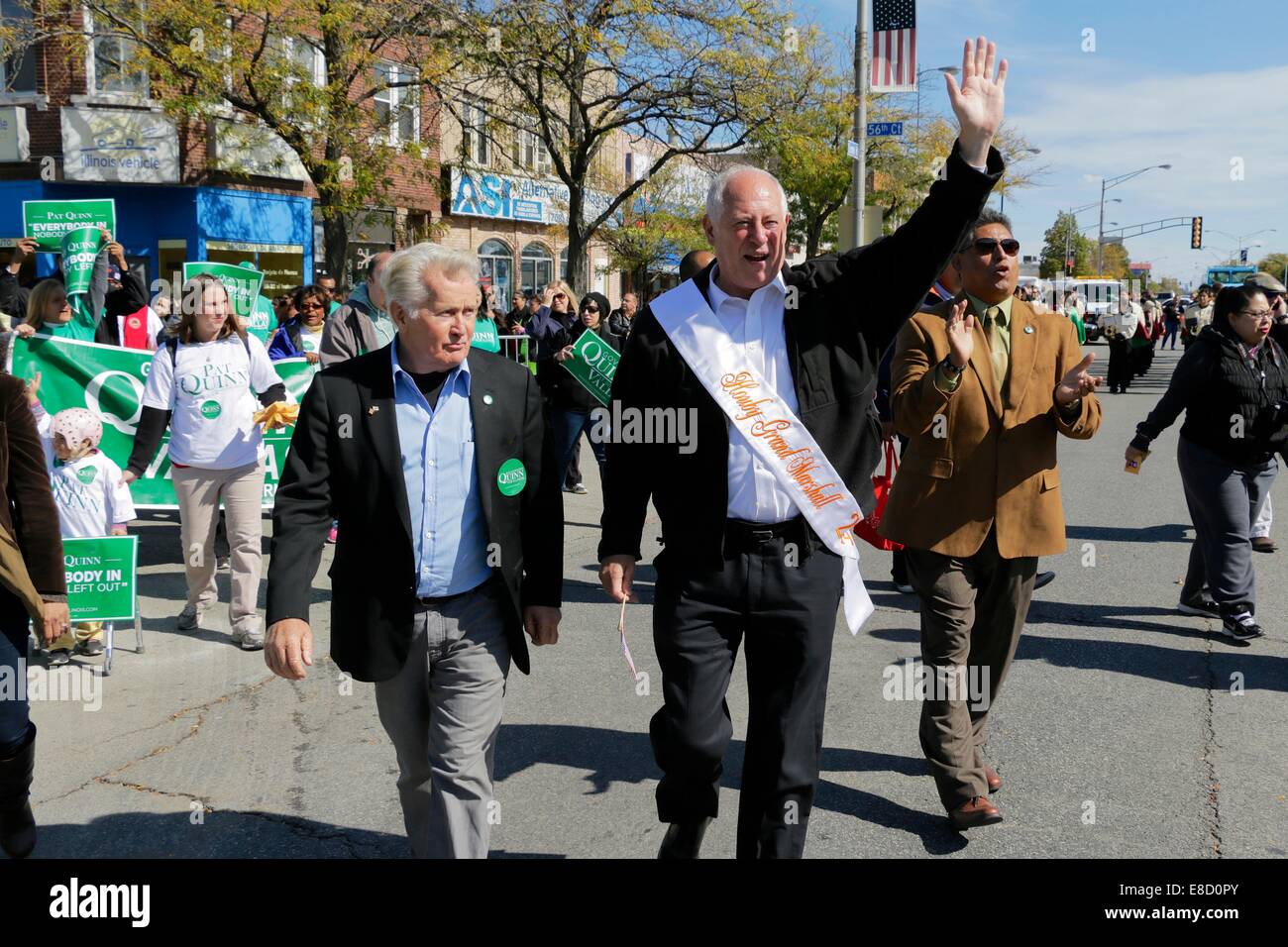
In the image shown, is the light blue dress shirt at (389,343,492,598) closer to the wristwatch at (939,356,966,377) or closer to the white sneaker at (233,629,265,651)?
the wristwatch at (939,356,966,377)

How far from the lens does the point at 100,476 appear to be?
241 inches

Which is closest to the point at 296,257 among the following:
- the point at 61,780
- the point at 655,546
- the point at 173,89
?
the point at 173,89

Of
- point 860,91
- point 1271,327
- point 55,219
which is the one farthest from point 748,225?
point 860,91

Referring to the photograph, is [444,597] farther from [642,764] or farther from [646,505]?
[642,764]

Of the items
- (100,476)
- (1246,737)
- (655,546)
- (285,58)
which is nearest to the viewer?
(1246,737)

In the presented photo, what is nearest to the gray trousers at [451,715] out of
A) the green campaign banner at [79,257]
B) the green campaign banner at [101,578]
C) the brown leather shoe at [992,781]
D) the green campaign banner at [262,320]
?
the brown leather shoe at [992,781]

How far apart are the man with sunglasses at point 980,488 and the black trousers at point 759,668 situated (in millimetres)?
900

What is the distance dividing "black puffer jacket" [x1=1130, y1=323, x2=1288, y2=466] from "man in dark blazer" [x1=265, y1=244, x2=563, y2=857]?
4569 millimetres

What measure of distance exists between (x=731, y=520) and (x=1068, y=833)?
69.8 inches

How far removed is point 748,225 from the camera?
306cm

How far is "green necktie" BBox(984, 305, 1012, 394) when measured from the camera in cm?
404

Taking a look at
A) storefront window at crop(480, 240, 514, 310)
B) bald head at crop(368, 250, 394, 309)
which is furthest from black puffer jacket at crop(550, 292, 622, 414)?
storefront window at crop(480, 240, 514, 310)
